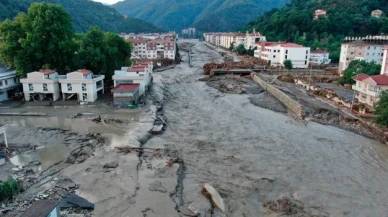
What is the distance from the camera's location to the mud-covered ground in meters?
12.3

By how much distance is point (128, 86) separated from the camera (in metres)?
28.2

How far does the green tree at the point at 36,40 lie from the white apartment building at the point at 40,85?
1913 millimetres

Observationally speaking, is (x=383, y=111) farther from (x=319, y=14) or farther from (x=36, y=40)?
(x=319, y=14)

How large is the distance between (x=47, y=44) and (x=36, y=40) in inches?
49.6

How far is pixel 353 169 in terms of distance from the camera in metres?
15.9

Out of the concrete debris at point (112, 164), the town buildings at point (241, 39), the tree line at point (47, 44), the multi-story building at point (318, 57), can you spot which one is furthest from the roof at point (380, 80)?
the town buildings at point (241, 39)

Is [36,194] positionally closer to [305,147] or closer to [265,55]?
[305,147]

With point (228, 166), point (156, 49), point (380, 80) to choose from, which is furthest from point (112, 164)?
point (156, 49)

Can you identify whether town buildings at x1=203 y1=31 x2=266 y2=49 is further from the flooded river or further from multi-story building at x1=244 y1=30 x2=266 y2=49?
the flooded river

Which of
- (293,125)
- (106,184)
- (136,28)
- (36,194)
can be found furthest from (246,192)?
(136,28)

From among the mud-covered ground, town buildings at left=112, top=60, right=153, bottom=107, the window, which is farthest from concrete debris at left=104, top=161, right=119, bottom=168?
the window

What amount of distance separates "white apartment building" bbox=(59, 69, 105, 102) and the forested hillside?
5614 centimetres

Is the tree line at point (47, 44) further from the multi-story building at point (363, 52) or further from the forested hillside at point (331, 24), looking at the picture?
the forested hillside at point (331, 24)

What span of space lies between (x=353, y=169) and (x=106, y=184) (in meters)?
13.4
